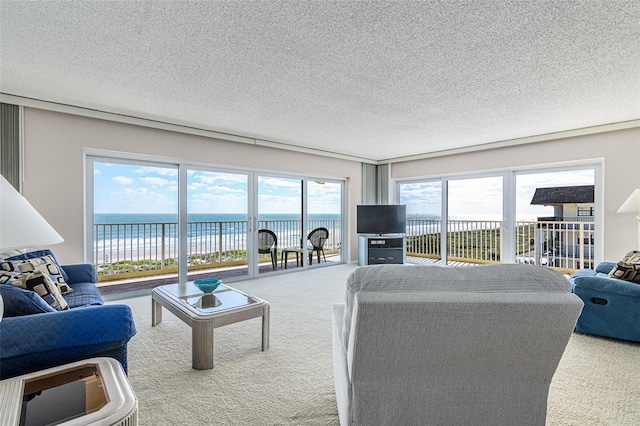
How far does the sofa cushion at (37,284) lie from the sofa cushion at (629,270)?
4494 mm

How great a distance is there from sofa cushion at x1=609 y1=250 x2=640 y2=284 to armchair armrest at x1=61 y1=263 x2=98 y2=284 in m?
5.00

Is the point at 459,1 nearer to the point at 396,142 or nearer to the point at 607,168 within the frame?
the point at 396,142

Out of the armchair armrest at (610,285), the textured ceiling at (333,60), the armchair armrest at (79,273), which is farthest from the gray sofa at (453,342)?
the armchair armrest at (79,273)

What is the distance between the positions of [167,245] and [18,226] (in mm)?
4498

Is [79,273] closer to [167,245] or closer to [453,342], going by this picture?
[167,245]

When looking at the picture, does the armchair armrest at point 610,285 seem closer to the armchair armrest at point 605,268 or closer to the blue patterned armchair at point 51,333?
the armchair armrest at point 605,268

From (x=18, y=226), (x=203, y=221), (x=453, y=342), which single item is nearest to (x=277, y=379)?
(x=453, y=342)

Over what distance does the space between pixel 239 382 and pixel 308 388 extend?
1.51ft

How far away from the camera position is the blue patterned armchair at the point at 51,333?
1391mm

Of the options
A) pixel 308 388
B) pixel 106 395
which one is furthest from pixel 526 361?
pixel 106 395

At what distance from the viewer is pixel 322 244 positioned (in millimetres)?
6230

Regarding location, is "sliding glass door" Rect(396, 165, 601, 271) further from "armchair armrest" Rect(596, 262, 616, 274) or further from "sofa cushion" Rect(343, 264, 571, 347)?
"sofa cushion" Rect(343, 264, 571, 347)

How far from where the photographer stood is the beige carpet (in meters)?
1.71

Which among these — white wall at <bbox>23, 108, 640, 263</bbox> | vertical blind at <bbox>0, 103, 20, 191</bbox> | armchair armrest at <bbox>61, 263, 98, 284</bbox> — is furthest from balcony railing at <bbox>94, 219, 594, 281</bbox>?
armchair armrest at <bbox>61, 263, 98, 284</bbox>
